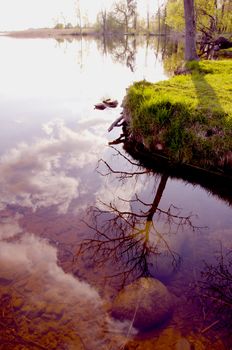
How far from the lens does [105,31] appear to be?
330 feet

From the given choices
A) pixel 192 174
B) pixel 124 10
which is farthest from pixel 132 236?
pixel 124 10

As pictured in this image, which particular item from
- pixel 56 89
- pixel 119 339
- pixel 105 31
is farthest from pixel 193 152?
pixel 105 31

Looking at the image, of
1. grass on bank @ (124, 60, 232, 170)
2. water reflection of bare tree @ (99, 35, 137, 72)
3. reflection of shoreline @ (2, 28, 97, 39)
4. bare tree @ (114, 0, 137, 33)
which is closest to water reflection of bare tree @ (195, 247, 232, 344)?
grass on bank @ (124, 60, 232, 170)

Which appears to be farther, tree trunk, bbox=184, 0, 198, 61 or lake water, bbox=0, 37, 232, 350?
tree trunk, bbox=184, 0, 198, 61

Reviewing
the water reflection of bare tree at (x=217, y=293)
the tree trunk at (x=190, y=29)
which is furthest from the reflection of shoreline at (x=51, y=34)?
the water reflection of bare tree at (x=217, y=293)

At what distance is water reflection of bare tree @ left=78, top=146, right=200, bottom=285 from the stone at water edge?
1.34ft

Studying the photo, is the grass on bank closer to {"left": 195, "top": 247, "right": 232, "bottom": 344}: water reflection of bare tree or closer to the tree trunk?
{"left": 195, "top": 247, "right": 232, "bottom": 344}: water reflection of bare tree

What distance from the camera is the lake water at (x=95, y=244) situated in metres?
4.03

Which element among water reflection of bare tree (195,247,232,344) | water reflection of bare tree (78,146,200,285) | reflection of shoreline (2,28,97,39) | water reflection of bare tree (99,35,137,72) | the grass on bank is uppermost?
reflection of shoreline (2,28,97,39)

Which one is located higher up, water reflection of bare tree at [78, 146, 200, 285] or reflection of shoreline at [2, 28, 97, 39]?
reflection of shoreline at [2, 28, 97, 39]

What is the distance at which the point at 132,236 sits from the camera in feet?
19.9

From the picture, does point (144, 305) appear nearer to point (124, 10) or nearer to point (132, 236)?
point (132, 236)

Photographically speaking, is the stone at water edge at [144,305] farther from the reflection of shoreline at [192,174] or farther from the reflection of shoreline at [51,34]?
the reflection of shoreline at [51,34]

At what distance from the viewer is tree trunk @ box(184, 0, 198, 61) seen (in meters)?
A: 15.0
